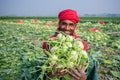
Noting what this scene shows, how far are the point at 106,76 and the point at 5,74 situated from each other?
1990 mm

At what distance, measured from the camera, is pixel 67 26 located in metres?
3.56

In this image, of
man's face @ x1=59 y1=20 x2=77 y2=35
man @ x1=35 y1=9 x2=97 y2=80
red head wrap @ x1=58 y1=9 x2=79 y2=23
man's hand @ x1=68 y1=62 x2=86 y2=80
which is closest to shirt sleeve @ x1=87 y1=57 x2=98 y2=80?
man @ x1=35 y1=9 x2=97 y2=80

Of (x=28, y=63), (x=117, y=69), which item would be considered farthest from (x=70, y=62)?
(x=117, y=69)

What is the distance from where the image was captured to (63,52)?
2912mm

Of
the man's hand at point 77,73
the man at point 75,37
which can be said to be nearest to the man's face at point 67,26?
the man at point 75,37

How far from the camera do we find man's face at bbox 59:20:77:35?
3.55 meters

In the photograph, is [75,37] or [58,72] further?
[75,37]

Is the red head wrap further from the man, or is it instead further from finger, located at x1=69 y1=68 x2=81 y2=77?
finger, located at x1=69 y1=68 x2=81 y2=77

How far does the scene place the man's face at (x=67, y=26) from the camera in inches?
140

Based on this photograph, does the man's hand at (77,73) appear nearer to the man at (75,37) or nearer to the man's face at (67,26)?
the man at (75,37)

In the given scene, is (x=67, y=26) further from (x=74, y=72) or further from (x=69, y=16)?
(x=74, y=72)

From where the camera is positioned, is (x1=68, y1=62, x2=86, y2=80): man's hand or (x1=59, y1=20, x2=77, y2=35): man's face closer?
(x1=68, y1=62, x2=86, y2=80): man's hand

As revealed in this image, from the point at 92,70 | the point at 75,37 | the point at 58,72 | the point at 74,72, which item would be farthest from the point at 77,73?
the point at 75,37

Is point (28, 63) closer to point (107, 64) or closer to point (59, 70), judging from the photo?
point (59, 70)
